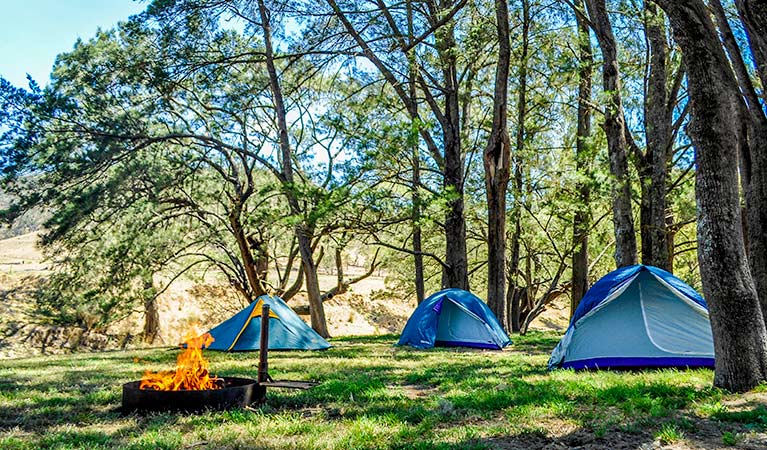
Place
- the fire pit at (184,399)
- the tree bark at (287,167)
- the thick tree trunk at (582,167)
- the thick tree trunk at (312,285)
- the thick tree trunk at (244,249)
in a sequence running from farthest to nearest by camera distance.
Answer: the thick tree trunk at (244,249) < the thick tree trunk at (312,285) < the tree bark at (287,167) < the thick tree trunk at (582,167) < the fire pit at (184,399)

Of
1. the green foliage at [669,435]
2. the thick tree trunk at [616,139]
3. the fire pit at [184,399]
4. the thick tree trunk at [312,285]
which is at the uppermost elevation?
the thick tree trunk at [616,139]

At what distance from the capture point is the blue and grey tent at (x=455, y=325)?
11.7 m

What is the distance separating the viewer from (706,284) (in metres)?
5.20

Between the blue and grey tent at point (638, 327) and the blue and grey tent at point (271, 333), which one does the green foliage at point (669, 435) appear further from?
the blue and grey tent at point (271, 333)

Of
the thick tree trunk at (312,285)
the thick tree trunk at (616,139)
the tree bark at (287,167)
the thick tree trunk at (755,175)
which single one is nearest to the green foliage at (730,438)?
the thick tree trunk at (755,175)

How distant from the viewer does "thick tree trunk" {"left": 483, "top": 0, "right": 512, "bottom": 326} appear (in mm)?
11844

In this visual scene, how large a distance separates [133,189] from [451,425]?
40.7ft

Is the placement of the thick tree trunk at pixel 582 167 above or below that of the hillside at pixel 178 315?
above

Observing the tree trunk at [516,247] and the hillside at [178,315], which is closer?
the tree trunk at [516,247]

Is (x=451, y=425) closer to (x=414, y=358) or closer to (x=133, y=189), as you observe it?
(x=414, y=358)

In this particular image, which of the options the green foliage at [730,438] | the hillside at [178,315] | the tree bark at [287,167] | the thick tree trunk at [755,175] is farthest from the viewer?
the hillside at [178,315]

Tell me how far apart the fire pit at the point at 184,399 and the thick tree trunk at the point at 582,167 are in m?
10.0

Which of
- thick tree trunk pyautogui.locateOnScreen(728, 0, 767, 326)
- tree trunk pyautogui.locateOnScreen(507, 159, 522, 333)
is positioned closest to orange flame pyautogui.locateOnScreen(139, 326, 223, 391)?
thick tree trunk pyautogui.locateOnScreen(728, 0, 767, 326)

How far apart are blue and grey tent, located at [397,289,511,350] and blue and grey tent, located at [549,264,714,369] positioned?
3885 millimetres
